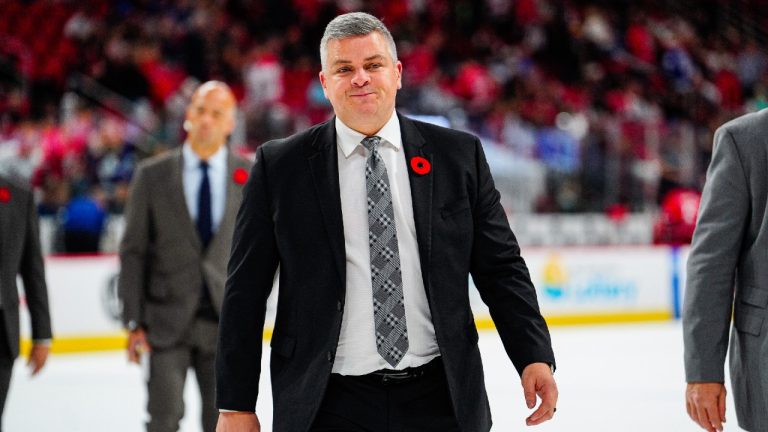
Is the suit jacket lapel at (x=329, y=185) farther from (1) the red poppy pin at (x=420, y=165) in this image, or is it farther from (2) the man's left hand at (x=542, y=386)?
(2) the man's left hand at (x=542, y=386)

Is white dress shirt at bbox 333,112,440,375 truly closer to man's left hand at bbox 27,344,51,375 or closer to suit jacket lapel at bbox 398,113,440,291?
suit jacket lapel at bbox 398,113,440,291

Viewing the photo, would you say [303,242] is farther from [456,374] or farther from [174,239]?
[174,239]

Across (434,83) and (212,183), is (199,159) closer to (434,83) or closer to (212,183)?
(212,183)

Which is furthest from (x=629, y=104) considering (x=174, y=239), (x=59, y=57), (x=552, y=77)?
(x=174, y=239)

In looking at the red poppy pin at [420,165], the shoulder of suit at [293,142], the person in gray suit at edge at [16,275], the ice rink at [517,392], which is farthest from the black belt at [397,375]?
the ice rink at [517,392]

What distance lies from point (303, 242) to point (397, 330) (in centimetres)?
32

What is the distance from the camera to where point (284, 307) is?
263 cm

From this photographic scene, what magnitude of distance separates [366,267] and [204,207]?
2.27m

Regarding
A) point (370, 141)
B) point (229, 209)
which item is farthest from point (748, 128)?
point (229, 209)

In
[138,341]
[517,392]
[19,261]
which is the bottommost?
[517,392]

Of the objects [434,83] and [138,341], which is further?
[434,83]

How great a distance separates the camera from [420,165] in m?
2.68

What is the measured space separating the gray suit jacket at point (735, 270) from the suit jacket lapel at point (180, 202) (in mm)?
2457

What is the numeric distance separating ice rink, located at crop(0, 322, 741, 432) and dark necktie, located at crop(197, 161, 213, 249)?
1917 mm
